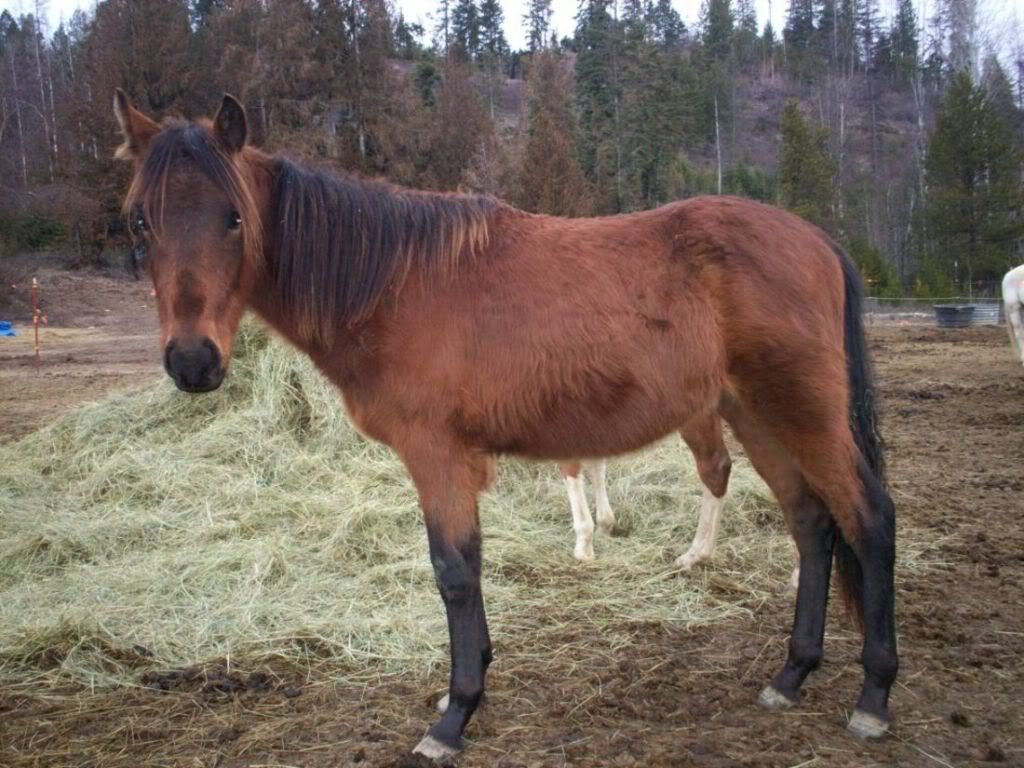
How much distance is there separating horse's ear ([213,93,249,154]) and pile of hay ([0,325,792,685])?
2.27m

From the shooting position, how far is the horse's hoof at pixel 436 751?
9.25 ft

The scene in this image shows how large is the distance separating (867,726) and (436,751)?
62.7 inches

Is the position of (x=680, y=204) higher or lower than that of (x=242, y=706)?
higher

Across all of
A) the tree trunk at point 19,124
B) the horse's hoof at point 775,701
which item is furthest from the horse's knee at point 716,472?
the tree trunk at point 19,124

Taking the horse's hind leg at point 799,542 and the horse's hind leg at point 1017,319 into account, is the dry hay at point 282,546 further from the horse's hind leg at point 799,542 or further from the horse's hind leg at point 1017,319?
the horse's hind leg at point 1017,319

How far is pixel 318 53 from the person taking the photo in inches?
808

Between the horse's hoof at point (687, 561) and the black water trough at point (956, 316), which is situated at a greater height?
the black water trough at point (956, 316)

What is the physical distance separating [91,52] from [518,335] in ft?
96.8

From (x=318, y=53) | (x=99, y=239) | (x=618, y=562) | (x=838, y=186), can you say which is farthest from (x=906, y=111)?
(x=618, y=562)

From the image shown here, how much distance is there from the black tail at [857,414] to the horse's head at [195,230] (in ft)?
8.00

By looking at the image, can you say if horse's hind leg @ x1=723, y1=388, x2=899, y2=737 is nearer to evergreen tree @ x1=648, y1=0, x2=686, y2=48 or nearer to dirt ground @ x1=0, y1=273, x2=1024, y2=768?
dirt ground @ x1=0, y1=273, x2=1024, y2=768

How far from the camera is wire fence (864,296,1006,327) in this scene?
1930 centimetres

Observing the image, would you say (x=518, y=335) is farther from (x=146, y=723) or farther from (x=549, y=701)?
(x=146, y=723)

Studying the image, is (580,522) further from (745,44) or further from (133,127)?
(745,44)
